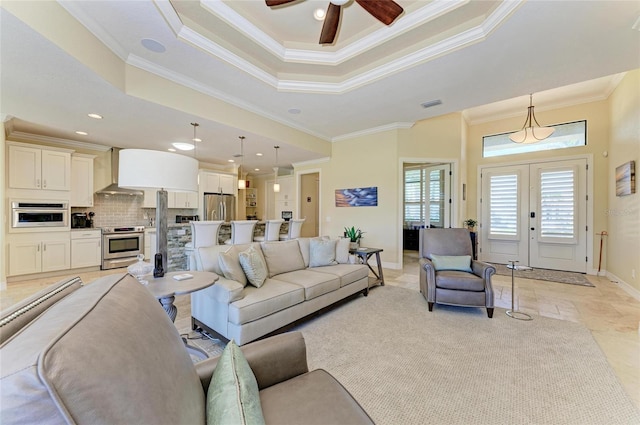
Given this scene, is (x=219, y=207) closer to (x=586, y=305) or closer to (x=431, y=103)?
(x=431, y=103)

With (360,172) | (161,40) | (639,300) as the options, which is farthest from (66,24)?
(639,300)

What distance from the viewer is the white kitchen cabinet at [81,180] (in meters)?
5.17

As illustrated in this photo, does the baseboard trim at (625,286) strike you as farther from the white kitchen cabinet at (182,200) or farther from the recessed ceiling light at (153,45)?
the white kitchen cabinet at (182,200)

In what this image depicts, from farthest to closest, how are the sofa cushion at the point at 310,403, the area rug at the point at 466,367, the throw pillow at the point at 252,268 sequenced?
1. the throw pillow at the point at 252,268
2. the area rug at the point at 466,367
3. the sofa cushion at the point at 310,403

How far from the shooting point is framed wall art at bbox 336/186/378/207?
5898 mm

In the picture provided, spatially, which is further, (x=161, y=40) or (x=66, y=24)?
(x=161, y=40)

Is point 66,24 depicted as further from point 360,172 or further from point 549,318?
point 549,318

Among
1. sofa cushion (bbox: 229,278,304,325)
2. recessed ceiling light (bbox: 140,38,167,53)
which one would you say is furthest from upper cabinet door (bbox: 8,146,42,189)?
sofa cushion (bbox: 229,278,304,325)

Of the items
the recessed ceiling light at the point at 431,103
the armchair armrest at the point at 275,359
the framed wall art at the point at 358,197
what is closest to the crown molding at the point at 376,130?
the recessed ceiling light at the point at 431,103

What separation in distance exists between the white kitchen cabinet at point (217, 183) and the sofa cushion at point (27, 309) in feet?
21.7

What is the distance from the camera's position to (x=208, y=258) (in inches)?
107

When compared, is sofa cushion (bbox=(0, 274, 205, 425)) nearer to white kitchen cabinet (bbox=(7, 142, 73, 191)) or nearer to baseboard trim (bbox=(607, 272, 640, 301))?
baseboard trim (bbox=(607, 272, 640, 301))

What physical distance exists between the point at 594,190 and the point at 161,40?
289 inches

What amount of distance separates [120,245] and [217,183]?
108 inches
